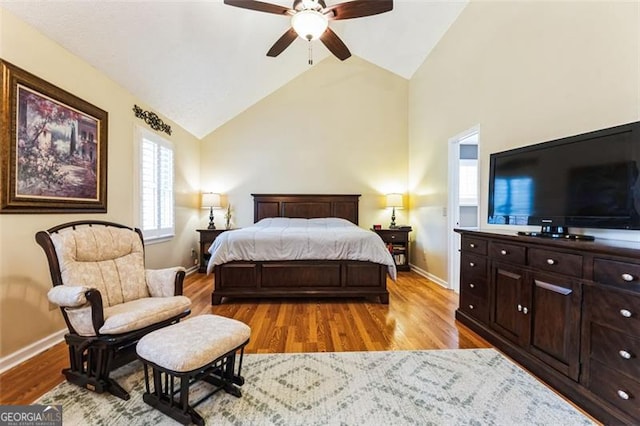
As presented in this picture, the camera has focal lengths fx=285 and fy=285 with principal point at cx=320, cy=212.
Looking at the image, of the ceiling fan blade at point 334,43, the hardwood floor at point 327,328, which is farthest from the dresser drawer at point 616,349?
the ceiling fan blade at point 334,43

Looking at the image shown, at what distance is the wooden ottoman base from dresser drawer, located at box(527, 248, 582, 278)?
6.75 ft

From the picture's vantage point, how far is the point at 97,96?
9.52 feet

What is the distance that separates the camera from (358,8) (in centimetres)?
260

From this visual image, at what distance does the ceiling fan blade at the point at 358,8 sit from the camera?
8.27ft

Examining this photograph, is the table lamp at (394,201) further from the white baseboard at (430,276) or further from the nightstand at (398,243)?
the white baseboard at (430,276)

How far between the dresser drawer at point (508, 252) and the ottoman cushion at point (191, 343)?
6.80ft

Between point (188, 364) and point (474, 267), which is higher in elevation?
point (474, 267)

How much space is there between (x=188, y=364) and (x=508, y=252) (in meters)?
2.40

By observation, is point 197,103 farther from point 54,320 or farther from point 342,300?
point 342,300

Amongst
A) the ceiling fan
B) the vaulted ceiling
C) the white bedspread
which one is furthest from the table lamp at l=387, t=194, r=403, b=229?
the ceiling fan

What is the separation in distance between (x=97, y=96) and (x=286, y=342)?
3077 mm

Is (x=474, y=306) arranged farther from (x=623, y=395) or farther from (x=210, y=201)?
(x=210, y=201)

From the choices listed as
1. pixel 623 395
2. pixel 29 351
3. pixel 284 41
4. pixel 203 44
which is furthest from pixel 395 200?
Result: pixel 29 351

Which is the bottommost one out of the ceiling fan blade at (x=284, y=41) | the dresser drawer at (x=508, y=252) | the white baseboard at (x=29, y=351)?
the white baseboard at (x=29, y=351)
